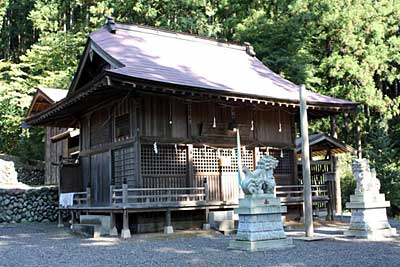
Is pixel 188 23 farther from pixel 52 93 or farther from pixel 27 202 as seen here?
pixel 27 202

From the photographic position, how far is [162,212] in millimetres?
13039

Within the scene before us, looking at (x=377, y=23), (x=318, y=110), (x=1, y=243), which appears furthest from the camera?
(x=377, y=23)

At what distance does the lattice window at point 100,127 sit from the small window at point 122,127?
57cm

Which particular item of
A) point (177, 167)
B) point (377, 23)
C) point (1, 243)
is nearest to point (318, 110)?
point (177, 167)

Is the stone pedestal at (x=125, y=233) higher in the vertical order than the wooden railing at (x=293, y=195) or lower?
lower

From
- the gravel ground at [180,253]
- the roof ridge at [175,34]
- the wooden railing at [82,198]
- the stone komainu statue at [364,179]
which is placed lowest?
the gravel ground at [180,253]

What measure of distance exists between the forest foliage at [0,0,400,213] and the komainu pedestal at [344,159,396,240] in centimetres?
846

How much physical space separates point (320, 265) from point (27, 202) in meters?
14.1

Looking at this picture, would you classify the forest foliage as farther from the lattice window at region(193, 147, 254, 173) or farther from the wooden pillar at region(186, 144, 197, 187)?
the wooden pillar at region(186, 144, 197, 187)

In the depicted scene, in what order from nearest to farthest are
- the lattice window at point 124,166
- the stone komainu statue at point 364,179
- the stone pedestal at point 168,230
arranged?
1. the stone komainu statue at point 364,179
2. the stone pedestal at point 168,230
3. the lattice window at point 124,166

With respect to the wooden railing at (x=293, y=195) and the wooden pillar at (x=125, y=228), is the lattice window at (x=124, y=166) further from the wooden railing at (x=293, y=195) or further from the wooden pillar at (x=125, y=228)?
the wooden railing at (x=293, y=195)

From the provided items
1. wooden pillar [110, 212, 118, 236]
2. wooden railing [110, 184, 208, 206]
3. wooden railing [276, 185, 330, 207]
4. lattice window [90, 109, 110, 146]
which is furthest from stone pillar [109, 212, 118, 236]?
wooden railing [276, 185, 330, 207]

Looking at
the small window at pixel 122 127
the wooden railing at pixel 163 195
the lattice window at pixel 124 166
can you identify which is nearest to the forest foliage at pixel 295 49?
the wooden railing at pixel 163 195

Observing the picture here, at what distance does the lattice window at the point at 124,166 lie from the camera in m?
13.1
